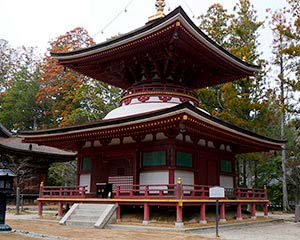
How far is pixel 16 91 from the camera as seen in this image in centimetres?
5350

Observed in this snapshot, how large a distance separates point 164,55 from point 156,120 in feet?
16.1

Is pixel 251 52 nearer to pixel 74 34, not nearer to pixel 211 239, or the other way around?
pixel 211 239

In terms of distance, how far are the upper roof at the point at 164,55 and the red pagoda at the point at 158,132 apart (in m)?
0.05

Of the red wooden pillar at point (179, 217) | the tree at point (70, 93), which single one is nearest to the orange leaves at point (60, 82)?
the tree at point (70, 93)

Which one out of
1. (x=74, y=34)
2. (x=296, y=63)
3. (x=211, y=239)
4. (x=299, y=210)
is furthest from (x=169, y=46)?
(x=74, y=34)

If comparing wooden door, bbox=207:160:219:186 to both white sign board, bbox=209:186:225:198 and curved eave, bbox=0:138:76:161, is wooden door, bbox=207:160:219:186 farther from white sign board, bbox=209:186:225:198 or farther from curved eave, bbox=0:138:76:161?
curved eave, bbox=0:138:76:161

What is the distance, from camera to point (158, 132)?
17.2 metres

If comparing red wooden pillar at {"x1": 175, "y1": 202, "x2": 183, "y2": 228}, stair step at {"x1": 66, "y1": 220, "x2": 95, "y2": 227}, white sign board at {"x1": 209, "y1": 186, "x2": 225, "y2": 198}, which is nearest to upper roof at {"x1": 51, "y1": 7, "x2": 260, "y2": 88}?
white sign board at {"x1": 209, "y1": 186, "x2": 225, "y2": 198}

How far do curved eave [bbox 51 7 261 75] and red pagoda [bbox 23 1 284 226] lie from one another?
5cm

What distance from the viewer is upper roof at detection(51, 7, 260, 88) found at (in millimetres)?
16841

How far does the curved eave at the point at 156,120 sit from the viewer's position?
14684mm

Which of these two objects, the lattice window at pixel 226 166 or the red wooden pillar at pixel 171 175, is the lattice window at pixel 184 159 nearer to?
the red wooden pillar at pixel 171 175

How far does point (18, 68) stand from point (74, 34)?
13.6 meters

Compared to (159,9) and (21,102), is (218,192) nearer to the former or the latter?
(159,9)
